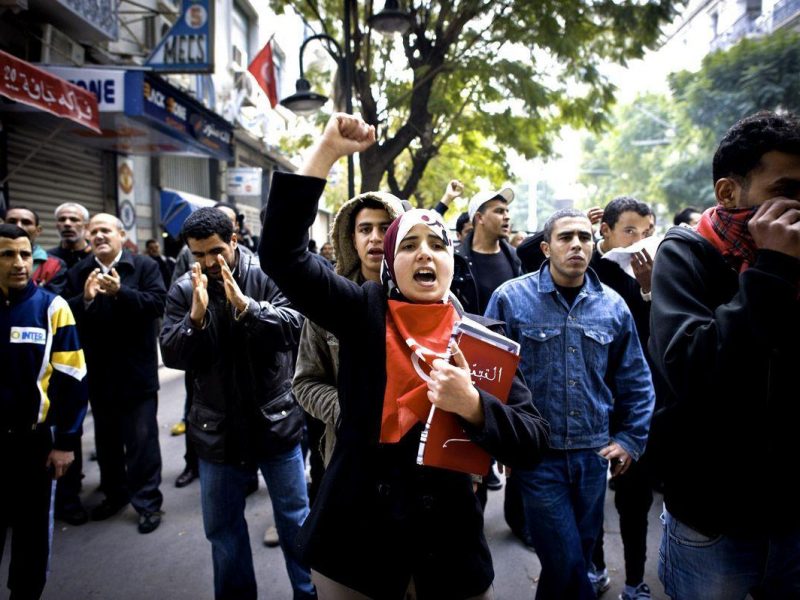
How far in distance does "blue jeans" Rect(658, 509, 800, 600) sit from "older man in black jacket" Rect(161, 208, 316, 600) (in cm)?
189

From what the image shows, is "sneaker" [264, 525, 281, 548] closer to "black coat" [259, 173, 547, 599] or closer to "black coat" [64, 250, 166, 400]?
"black coat" [64, 250, 166, 400]

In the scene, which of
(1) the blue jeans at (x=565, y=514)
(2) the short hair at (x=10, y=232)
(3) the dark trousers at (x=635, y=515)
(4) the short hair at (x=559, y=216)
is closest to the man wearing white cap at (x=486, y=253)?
(4) the short hair at (x=559, y=216)

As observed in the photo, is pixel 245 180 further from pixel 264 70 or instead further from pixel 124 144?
pixel 124 144

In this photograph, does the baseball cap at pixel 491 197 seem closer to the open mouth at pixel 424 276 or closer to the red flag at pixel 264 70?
the open mouth at pixel 424 276

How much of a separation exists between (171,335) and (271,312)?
49cm

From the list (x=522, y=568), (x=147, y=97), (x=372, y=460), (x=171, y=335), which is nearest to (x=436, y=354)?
(x=372, y=460)

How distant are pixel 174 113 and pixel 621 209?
25.9 ft

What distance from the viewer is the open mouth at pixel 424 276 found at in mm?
1788

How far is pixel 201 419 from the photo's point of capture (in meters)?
2.92

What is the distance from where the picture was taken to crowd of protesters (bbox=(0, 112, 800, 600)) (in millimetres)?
1580

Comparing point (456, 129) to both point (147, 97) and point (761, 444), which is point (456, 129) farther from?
point (761, 444)

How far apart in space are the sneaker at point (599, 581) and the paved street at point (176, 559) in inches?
1.5

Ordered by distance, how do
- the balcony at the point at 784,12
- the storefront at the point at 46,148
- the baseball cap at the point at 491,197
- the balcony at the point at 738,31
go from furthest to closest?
1. the balcony at the point at 738,31
2. the balcony at the point at 784,12
3. the storefront at the point at 46,148
4. the baseball cap at the point at 491,197

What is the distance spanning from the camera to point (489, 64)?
9508 millimetres
